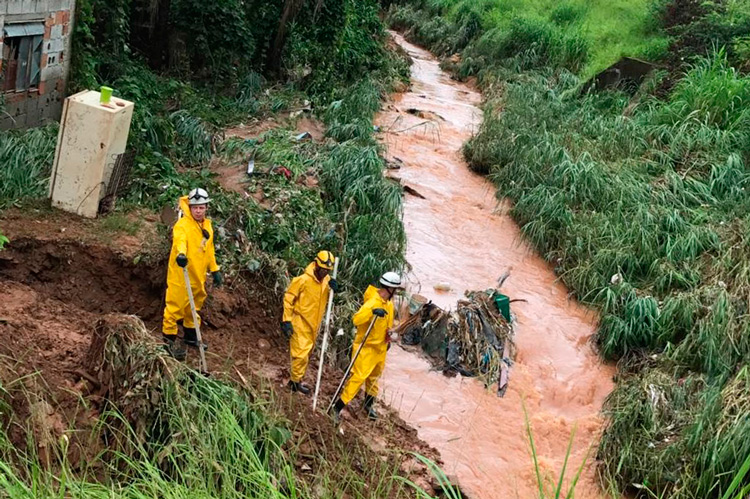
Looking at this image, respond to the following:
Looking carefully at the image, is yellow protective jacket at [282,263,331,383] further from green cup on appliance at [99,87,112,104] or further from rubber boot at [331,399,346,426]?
green cup on appliance at [99,87,112,104]

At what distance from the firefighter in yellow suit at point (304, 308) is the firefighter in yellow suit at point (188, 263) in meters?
0.77

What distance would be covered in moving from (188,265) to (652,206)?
733 cm

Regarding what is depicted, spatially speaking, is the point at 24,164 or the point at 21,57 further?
the point at 21,57

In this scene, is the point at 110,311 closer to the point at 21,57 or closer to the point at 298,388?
the point at 298,388

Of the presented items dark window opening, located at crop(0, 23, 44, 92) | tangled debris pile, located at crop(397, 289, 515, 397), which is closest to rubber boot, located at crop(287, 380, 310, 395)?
tangled debris pile, located at crop(397, 289, 515, 397)

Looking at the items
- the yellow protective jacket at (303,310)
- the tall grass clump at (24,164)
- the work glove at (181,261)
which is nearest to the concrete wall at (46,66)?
the tall grass clump at (24,164)

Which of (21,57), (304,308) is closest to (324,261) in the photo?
(304,308)

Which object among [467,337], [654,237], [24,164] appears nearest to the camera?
[24,164]

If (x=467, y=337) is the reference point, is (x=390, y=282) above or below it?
above

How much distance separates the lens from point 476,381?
846cm

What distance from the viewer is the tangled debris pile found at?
28.2ft

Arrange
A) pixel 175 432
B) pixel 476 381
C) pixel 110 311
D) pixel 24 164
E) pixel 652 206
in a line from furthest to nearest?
pixel 652 206 → pixel 476 381 → pixel 24 164 → pixel 110 311 → pixel 175 432

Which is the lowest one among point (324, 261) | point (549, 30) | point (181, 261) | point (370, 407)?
point (370, 407)

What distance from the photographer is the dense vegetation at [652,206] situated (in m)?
7.19
